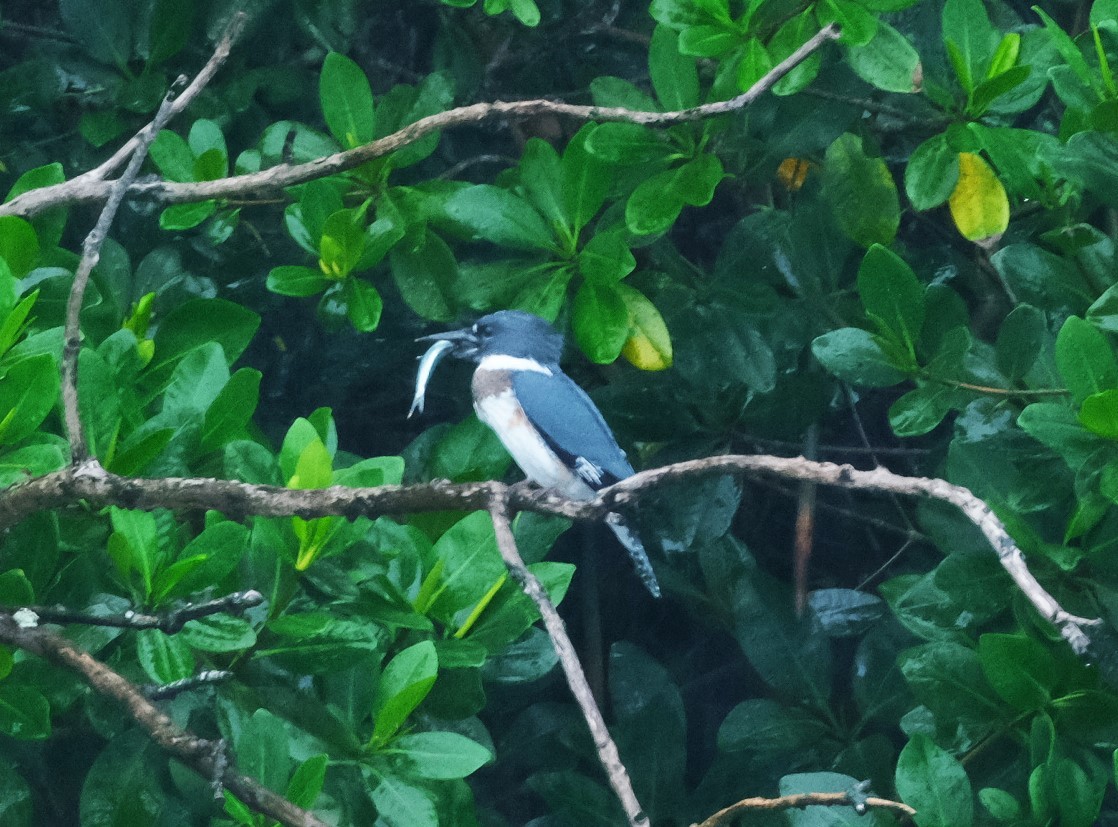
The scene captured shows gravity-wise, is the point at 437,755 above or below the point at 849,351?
below

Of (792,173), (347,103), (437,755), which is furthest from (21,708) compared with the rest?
(792,173)

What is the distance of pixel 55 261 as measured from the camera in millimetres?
2066

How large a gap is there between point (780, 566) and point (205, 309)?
4.85ft

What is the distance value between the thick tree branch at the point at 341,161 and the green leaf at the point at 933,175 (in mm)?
313

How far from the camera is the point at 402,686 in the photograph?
175 centimetres

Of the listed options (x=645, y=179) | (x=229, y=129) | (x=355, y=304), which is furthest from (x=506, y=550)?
(x=229, y=129)

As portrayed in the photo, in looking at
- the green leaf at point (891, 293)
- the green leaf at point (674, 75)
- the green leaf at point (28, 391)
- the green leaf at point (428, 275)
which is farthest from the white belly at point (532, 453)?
the green leaf at point (28, 391)

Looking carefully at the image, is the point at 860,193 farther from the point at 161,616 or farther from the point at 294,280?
the point at 161,616

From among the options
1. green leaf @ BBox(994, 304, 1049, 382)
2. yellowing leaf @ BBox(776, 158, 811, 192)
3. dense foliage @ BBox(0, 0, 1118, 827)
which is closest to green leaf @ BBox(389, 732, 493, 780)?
dense foliage @ BBox(0, 0, 1118, 827)

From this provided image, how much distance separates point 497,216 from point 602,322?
0.24 m

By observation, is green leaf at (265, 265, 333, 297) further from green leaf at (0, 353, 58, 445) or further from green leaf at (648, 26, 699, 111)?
green leaf at (648, 26, 699, 111)

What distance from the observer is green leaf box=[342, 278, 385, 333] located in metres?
2.13

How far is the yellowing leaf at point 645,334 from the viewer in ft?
7.11

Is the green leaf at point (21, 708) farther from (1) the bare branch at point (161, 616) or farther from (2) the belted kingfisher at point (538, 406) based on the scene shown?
(2) the belted kingfisher at point (538, 406)
